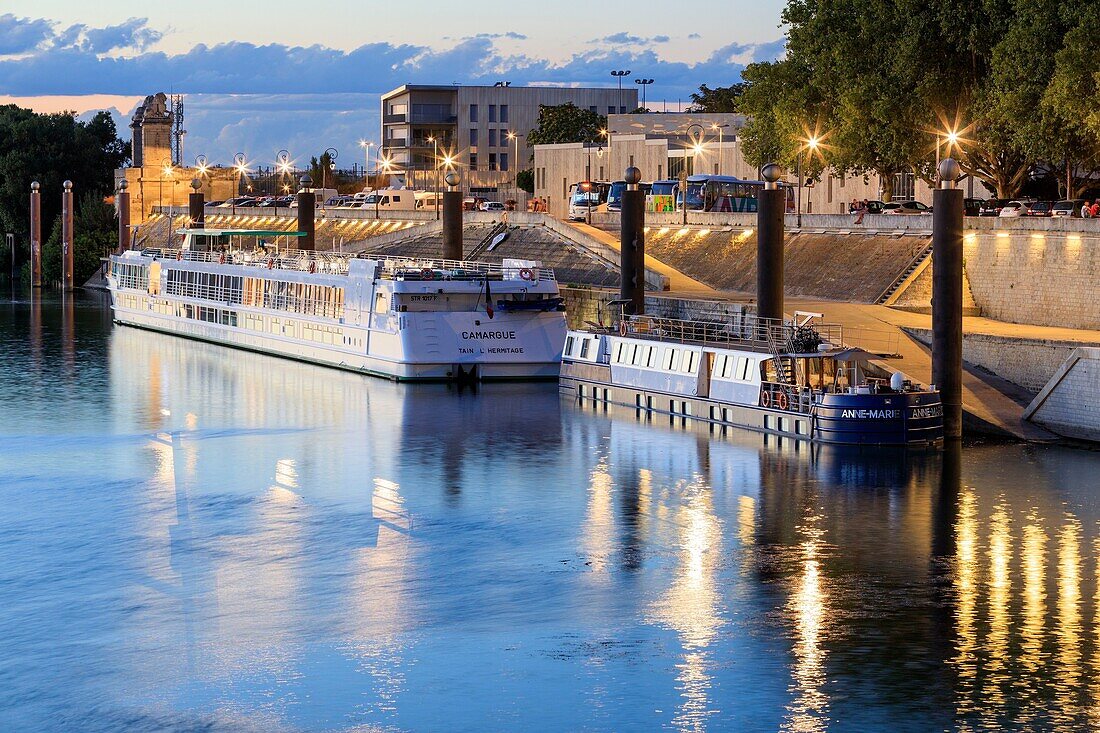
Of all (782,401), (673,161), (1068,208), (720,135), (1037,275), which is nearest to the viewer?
(782,401)

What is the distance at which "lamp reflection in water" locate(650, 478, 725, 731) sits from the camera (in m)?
21.9

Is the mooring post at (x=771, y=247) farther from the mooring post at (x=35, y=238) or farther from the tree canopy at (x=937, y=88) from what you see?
the mooring post at (x=35, y=238)

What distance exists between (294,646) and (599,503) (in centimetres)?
Answer: 1114

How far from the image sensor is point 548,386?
52.5 metres

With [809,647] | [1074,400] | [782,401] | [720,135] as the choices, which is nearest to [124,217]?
[720,135]

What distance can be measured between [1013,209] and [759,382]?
65.3ft

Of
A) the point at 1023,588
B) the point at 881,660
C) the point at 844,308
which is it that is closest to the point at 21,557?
the point at 881,660

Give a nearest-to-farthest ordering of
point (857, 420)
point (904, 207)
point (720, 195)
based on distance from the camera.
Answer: point (857, 420) < point (904, 207) < point (720, 195)

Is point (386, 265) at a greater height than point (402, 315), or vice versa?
point (386, 265)

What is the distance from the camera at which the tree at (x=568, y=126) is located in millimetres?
135625

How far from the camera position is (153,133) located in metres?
130

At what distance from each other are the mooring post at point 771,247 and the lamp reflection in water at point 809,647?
15.7m

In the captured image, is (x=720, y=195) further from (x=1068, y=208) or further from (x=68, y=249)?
(x=68, y=249)

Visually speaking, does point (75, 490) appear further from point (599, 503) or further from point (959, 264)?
point (959, 264)
